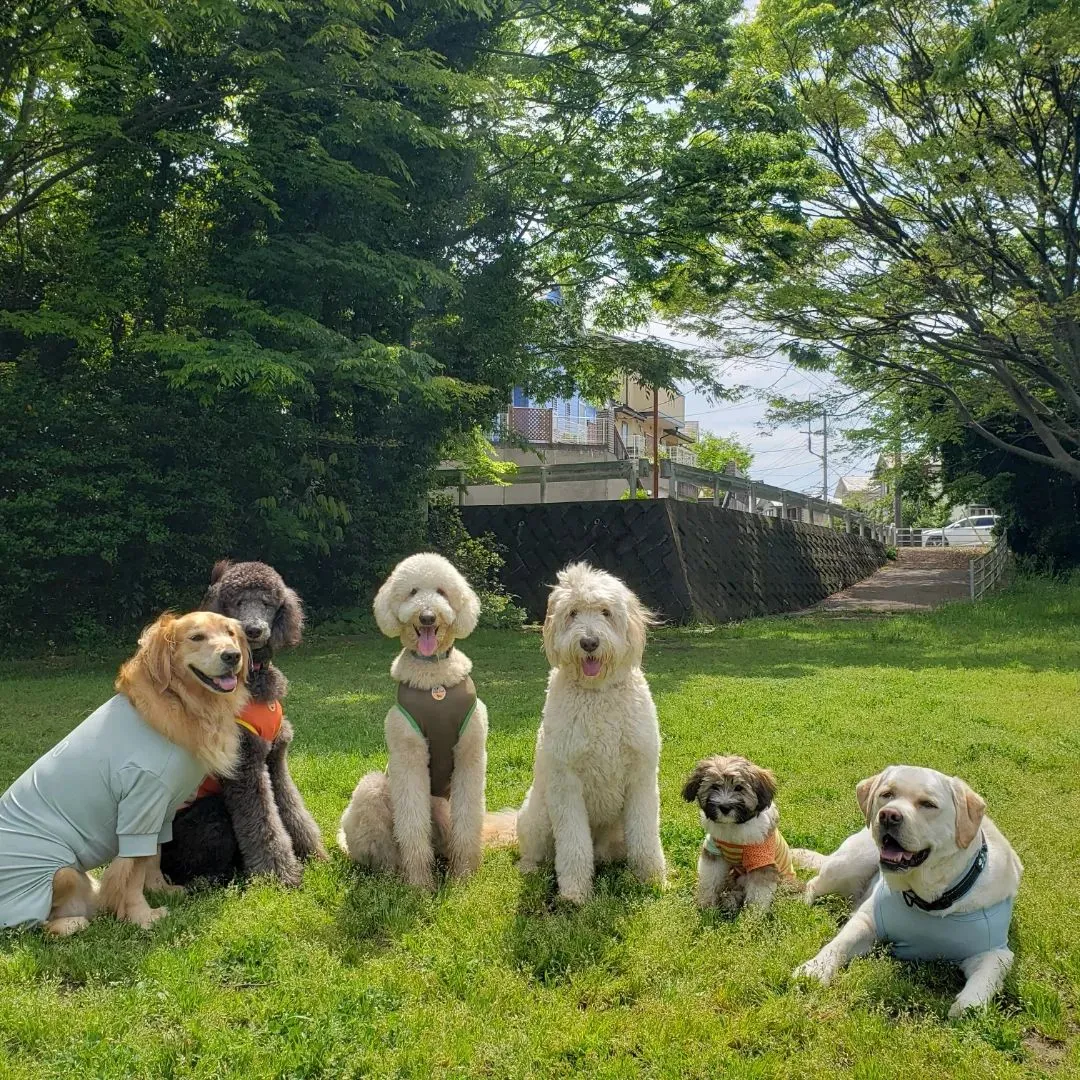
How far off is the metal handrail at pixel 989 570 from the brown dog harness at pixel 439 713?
1813 centimetres

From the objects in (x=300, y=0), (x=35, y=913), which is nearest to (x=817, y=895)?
(x=35, y=913)

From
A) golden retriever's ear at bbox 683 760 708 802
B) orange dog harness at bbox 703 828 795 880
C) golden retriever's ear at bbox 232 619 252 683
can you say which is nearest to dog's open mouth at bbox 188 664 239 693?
Result: golden retriever's ear at bbox 232 619 252 683

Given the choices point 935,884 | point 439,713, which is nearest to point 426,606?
point 439,713

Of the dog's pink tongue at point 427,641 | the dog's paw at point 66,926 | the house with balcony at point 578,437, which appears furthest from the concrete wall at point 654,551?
the dog's paw at point 66,926

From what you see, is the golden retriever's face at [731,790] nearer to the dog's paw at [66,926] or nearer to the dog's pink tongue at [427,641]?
the dog's pink tongue at [427,641]

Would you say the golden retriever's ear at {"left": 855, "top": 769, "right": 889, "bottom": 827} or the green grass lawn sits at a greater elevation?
the golden retriever's ear at {"left": 855, "top": 769, "right": 889, "bottom": 827}

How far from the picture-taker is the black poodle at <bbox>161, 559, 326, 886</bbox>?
3.84 m

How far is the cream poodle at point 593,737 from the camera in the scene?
12.4ft

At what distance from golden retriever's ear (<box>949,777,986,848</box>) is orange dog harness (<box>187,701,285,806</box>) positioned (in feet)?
8.81

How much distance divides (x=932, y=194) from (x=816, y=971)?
47.7ft

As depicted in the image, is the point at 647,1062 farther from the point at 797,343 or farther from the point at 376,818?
the point at 797,343

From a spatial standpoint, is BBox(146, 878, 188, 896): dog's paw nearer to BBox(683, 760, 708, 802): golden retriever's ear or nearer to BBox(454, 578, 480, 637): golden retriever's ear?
BBox(454, 578, 480, 637): golden retriever's ear

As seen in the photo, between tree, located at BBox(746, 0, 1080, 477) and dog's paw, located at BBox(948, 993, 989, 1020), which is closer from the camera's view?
dog's paw, located at BBox(948, 993, 989, 1020)

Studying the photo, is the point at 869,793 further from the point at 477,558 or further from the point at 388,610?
the point at 477,558
